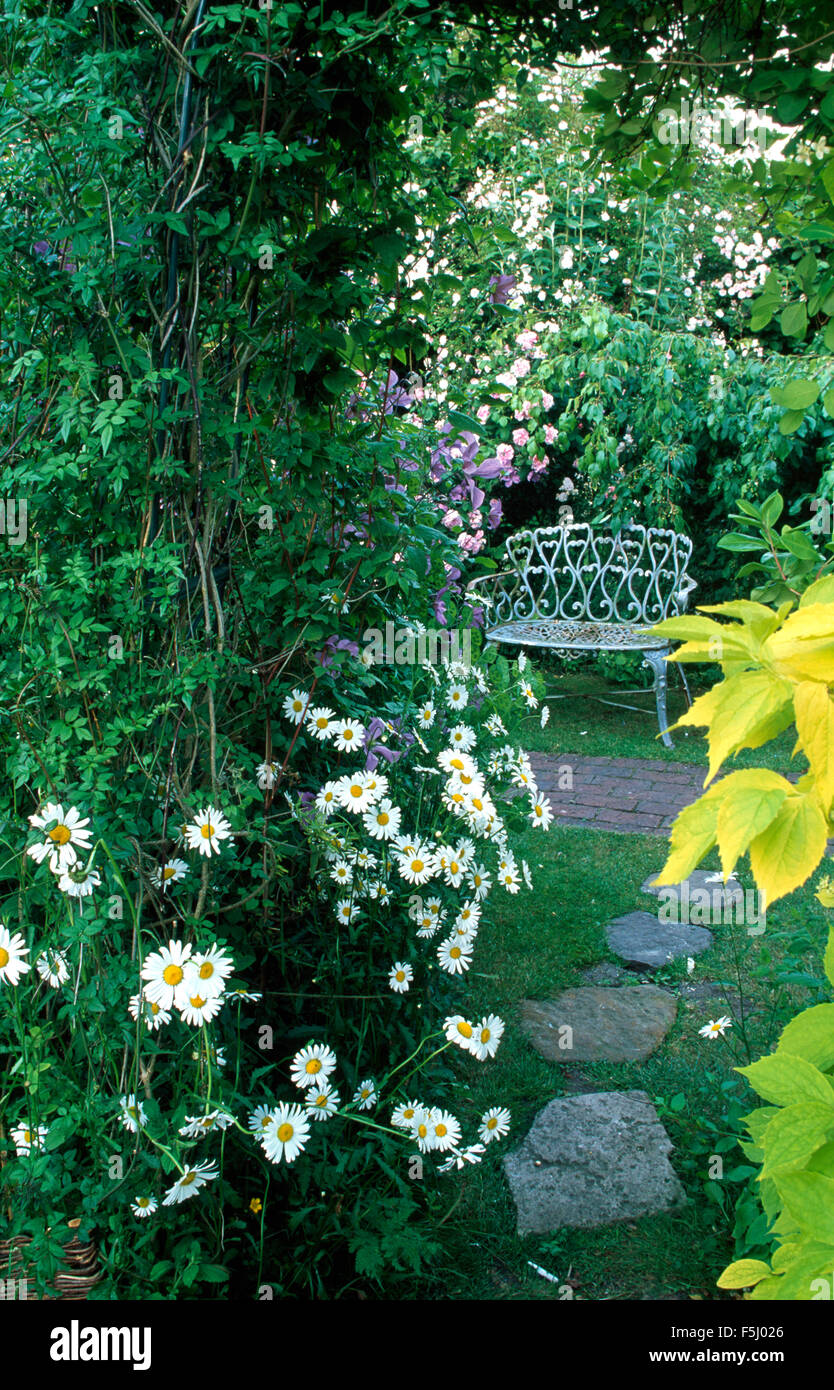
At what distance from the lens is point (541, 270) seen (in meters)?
7.77

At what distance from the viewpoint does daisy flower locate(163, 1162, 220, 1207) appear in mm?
1562

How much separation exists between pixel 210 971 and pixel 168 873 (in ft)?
0.74

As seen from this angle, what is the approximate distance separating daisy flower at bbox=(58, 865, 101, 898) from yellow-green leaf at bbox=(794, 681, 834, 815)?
3.76 feet

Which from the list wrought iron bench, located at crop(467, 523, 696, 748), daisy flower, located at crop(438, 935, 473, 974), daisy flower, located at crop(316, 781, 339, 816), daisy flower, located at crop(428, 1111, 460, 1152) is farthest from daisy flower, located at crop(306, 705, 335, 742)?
wrought iron bench, located at crop(467, 523, 696, 748)

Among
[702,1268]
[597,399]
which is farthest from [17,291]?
[597,399]

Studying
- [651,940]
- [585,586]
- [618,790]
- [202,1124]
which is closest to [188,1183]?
[202,1124]

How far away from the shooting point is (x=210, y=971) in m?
1.58

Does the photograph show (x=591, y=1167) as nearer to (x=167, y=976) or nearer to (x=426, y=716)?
(x=426, y=716)

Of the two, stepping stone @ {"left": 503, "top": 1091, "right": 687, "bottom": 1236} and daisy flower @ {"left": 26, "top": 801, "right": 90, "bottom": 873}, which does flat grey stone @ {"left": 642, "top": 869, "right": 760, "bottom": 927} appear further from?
daisy flower @ {"left": 26, "top": 801, "right": 90, "bottom": 873}

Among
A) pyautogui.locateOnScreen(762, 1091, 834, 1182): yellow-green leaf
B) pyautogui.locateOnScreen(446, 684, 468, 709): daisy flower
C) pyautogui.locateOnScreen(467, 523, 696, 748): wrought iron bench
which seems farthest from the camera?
pyautogui.locateOnScreen(467, 523, 696, 748): wrought iron bench

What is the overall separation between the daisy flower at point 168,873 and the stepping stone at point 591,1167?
112cm

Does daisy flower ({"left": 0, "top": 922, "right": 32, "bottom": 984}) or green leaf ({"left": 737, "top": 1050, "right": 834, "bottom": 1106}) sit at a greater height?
green leaf ({"left": 737, "top": 1050, "right": 834, "bottom": 1106})

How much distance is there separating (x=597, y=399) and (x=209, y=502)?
5.83 meters
